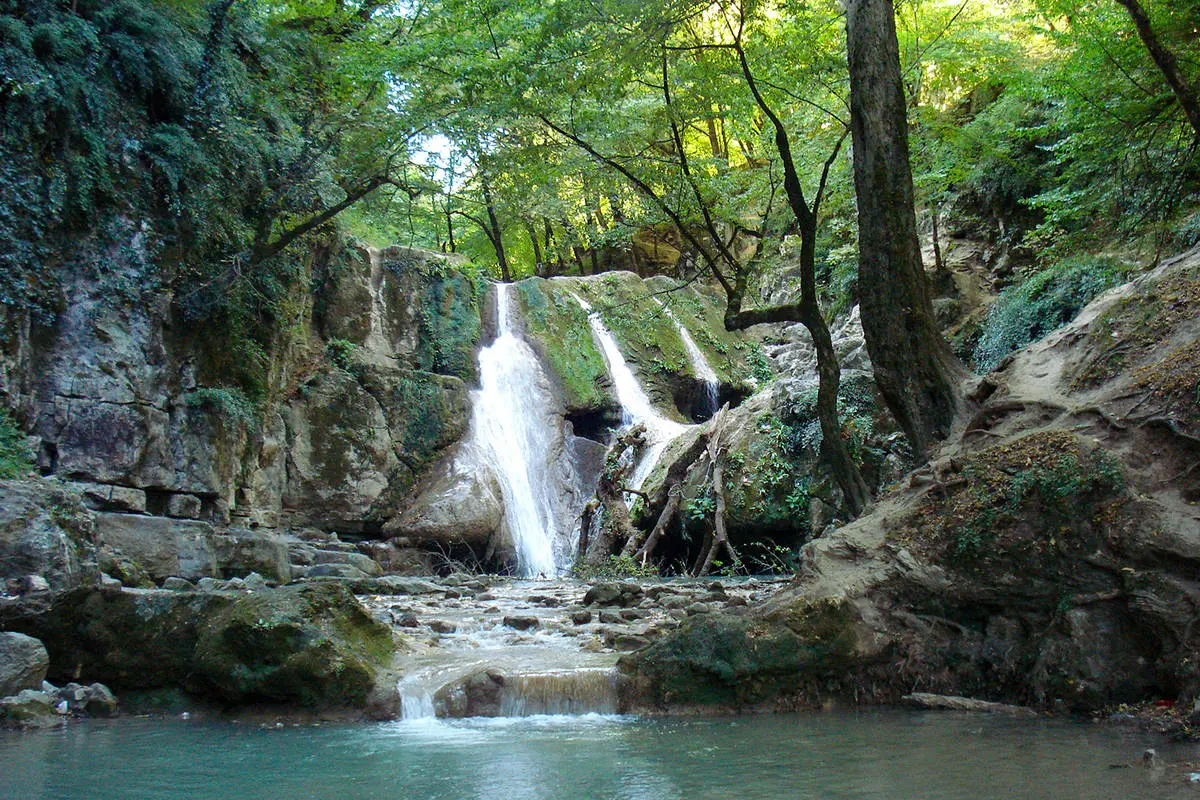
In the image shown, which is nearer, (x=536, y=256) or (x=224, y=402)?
(x=224, y=402)

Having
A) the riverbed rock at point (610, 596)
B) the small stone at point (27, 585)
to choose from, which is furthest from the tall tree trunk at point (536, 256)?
the small stone at point (27, 585)

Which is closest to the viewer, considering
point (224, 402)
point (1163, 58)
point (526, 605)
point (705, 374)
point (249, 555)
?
point (1163, 58)

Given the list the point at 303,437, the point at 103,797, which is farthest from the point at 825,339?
the point at 303,437

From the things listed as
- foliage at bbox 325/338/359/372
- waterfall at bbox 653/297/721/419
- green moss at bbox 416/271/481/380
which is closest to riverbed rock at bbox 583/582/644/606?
foliage at bbox 325/338/359/372

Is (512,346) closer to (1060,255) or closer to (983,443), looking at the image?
(1060,255)

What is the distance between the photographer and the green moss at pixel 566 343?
18.2 metres

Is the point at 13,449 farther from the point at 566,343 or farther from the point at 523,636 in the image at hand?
the point at 566,343

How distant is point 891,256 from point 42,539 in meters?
6.55

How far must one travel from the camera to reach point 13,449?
8.23m

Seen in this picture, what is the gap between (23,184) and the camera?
866 centimetres

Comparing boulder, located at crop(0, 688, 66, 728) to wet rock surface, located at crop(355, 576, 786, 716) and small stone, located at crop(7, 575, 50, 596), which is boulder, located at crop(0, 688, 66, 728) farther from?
wet rock surface, located at crop(355, 576, 786, 716)

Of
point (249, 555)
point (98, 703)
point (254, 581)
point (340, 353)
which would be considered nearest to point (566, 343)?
point (340, 353)

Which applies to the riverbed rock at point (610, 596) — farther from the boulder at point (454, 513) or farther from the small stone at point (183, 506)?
the boulder at point (454, 513)

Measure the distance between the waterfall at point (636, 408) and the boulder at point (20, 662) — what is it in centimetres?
1099
